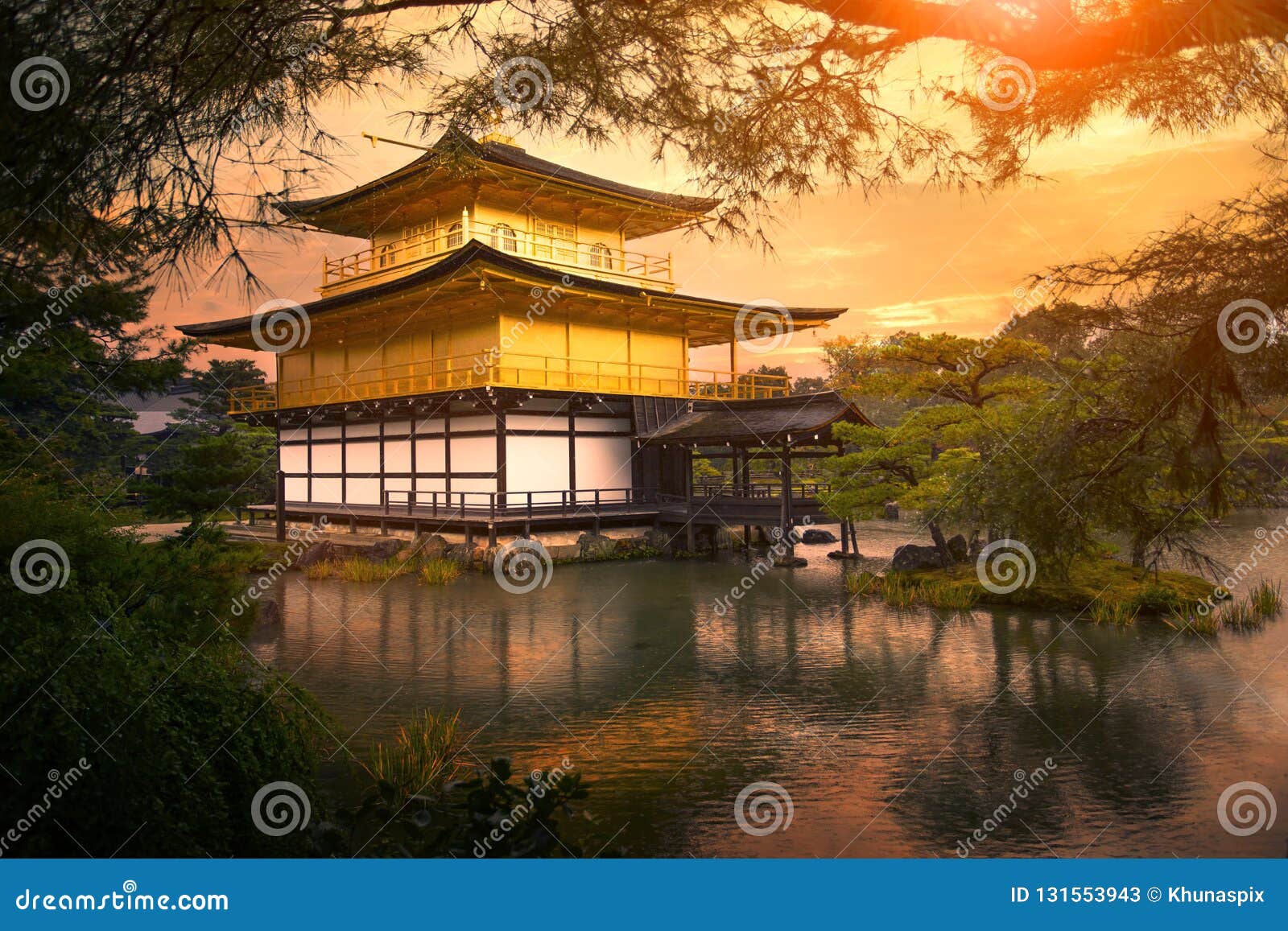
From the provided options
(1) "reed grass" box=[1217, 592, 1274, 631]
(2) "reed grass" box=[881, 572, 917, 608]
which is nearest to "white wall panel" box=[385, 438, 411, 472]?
(2) "reed grass" box=[881, 572, 917, 608]

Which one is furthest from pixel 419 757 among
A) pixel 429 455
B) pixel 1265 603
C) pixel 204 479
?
pixel 429 455

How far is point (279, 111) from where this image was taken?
16.5 feet

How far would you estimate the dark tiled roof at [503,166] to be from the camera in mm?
5133

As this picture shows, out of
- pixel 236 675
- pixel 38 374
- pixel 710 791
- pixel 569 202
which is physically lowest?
pixel 710 791

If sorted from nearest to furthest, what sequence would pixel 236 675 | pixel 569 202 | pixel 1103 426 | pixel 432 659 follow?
pixel 236 675 → pixel 1103 426 → pixel 432 659 → pixel 569 202

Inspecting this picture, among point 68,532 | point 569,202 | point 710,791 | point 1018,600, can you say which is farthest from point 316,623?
point 569,202

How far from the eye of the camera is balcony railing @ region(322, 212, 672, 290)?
2405 cm

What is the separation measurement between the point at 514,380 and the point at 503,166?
6.06 metres

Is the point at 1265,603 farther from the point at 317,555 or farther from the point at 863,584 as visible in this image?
the point at 317,555

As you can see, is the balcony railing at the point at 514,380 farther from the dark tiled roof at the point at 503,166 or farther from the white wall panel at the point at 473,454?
the dark tiled roof at the point at 503,166

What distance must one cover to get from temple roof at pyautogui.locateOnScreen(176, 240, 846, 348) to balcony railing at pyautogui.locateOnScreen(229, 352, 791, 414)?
6.46 feet

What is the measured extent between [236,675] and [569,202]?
21.6 metres

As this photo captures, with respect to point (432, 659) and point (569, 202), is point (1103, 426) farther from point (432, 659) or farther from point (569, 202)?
point (569, 202)

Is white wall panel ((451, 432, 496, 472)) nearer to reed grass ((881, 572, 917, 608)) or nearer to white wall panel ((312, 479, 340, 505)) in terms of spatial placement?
white wall panel ((312, 479, 340, 505))
